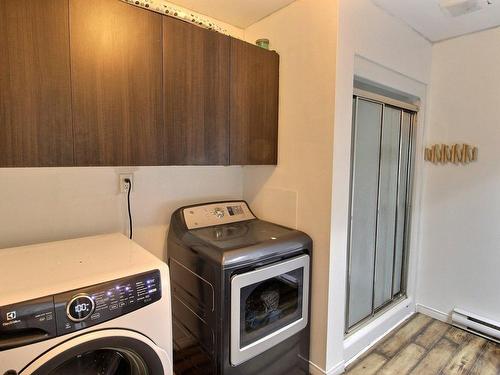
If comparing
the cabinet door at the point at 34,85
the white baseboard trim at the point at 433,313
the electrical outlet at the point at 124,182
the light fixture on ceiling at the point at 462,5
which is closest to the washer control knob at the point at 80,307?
the cabinet door at the point at 34,85

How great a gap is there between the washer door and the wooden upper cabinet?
844 mm

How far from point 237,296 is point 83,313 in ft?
2.33

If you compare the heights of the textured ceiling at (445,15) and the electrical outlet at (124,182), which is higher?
the textured ceiling at (445,15)

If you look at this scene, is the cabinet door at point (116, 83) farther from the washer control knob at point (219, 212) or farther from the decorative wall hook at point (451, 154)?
the decorative wall hook at point (451, 154)

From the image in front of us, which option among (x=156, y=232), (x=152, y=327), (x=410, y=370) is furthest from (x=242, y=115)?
(x=410, y=370)

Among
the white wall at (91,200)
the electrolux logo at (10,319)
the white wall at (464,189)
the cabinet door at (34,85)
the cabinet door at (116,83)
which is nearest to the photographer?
the electrolux logo at (10,319)

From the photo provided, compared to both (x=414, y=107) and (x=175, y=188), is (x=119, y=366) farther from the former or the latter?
(x=414, y=107)

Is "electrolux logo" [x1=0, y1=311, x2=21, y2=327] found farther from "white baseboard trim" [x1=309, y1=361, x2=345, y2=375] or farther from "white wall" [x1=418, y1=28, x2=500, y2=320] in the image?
"white wall" [x1=418, y1=28, x2=500, y2=320]

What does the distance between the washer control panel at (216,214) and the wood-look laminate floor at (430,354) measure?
1241 mm

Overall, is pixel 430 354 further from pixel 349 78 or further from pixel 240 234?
pixel 349 78

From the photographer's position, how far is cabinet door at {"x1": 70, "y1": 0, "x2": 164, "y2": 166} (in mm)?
1286

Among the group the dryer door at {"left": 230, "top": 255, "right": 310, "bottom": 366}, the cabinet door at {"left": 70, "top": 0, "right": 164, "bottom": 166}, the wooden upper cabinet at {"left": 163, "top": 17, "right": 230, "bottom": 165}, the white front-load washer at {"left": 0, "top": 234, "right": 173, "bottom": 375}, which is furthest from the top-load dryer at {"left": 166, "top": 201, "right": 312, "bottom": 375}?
the cabinet door at {"left": 70, "top": 0, "right": 164, "bottom": 166}

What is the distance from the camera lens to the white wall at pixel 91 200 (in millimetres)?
1488

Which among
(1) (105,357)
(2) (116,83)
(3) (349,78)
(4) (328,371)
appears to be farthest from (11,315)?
(3) (349,78)
